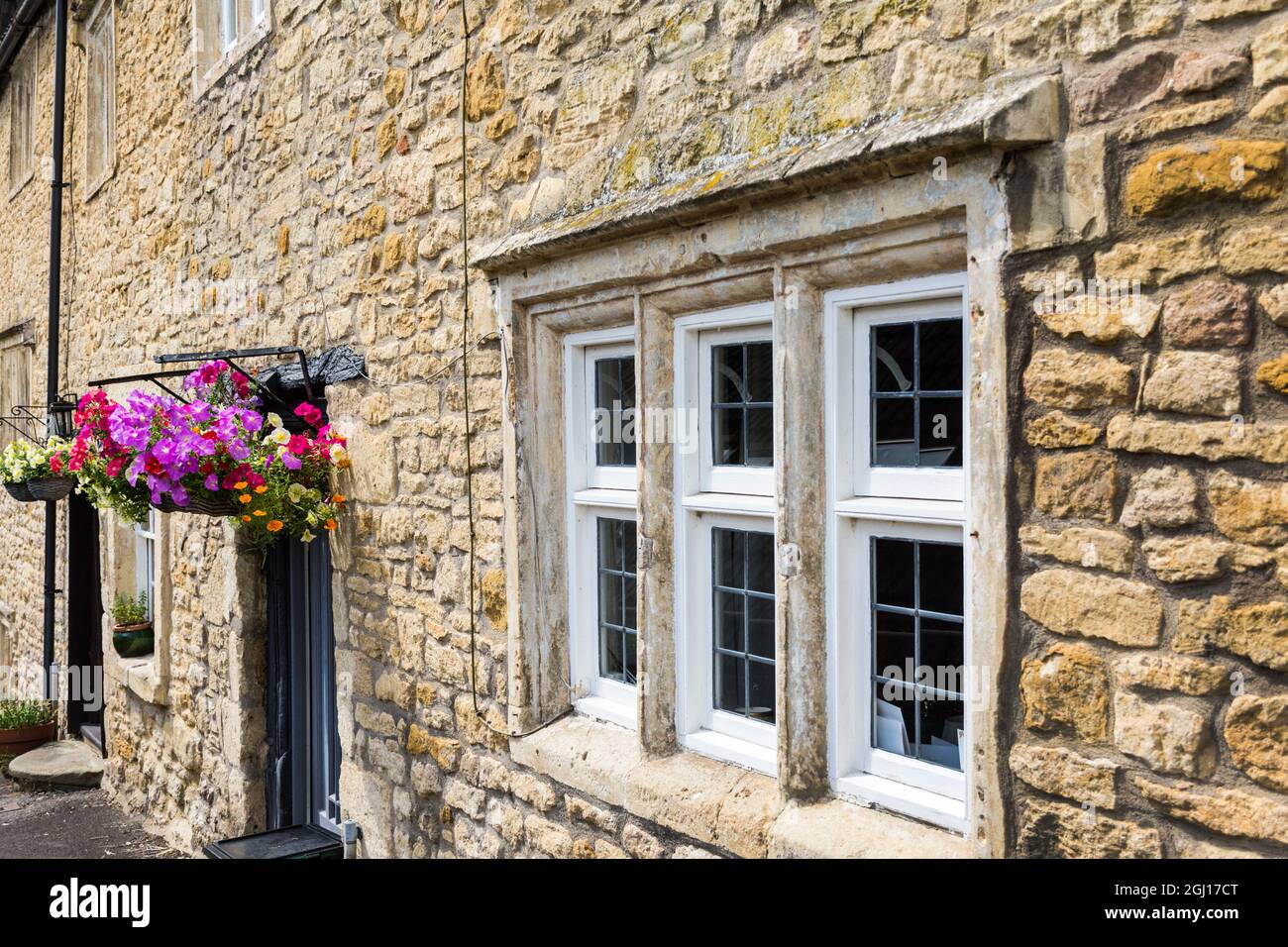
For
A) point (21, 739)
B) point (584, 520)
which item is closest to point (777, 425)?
point (584, 520)

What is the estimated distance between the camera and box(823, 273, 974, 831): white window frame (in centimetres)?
271

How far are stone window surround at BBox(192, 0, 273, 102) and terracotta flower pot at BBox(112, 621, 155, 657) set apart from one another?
375cm

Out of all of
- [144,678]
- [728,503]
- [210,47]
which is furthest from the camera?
[144,678]

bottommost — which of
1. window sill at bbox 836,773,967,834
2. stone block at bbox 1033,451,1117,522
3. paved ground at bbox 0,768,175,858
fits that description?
paved ground at bbox 0,768,175,858

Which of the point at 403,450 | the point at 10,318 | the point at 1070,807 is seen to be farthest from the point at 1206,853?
the point at 10,318

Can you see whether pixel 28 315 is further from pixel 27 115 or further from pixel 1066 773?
pixel 1066 773

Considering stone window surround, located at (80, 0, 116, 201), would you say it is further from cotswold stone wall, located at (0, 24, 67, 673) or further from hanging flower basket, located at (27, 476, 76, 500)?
hanging flower basket, located at (27, 476, 76, 500)

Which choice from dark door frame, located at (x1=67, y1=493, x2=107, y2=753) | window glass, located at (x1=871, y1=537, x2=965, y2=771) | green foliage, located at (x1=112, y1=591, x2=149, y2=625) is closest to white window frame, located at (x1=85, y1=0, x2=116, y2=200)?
dark door frame, located at (x1=67, y1=493, x2=107, y2=753)

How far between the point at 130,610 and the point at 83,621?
2.27 metres

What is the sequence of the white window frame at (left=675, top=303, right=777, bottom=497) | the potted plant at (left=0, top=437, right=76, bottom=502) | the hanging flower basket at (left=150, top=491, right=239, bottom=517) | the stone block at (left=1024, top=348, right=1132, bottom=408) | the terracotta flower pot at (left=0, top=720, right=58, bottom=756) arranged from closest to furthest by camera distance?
1. the stone block at (left=1024, top=348, right=1132, bottom=408)
2. the white window frame at (left=675, top=303, right=777, bottom=497)
3. the hanging flower basket at (left=150, top=491, right=239, bottom=517)
4. the potted plant at (left=0, top=437, right=76, bottom=502)
5. the terracotta flower pot at (left=0, top=720, right=58, bottom=756)

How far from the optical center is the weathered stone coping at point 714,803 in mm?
2748

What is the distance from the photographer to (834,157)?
2.60m

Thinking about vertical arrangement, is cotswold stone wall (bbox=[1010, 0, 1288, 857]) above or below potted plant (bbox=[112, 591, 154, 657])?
above

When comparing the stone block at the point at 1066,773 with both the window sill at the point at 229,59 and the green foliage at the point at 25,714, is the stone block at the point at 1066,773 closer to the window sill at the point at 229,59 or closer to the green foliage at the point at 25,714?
the window sill at the point at 229,59
